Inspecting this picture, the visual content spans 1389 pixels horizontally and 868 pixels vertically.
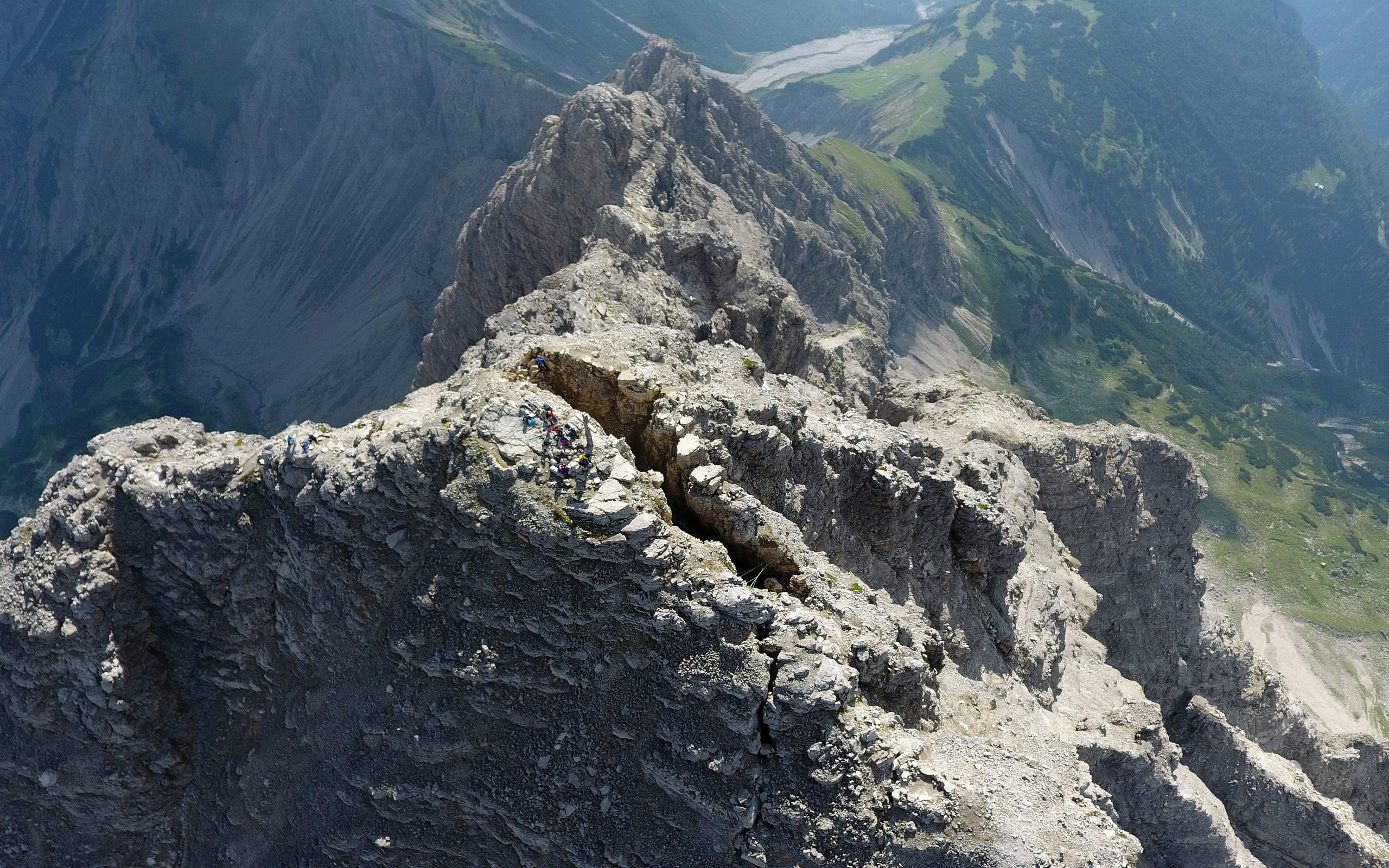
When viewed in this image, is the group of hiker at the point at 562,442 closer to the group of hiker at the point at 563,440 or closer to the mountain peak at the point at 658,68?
the group of hiker at the point at 563,440

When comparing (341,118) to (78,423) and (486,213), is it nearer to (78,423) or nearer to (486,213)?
(78,423)

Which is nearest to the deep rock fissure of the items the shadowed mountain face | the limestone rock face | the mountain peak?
the limestone rock face

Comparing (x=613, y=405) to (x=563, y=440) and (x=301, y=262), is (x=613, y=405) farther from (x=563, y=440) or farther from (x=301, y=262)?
(x=301, y=262)

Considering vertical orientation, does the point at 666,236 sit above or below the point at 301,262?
above

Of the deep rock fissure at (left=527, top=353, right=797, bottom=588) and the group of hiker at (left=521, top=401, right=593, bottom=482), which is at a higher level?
the group of hiker at (left=521, top=401, right=593, bottom=482)

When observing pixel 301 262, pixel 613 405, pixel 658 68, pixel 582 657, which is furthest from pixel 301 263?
pixel 582 657

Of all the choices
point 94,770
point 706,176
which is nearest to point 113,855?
point 94,770

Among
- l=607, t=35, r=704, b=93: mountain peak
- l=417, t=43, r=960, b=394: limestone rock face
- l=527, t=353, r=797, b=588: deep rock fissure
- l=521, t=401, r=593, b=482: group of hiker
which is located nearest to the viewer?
l=521, t=401, r=593, b=482: group of hiker

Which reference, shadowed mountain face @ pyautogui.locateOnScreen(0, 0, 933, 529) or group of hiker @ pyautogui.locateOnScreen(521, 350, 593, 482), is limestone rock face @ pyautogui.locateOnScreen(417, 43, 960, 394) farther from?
shadowed mountain face @ pyautogui.locateOnScreen(0, 0, 933, 529)

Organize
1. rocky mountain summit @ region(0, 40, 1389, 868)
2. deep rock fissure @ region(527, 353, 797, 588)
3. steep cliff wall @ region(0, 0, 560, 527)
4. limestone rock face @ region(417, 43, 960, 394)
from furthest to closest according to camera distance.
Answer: steep cliff wall @ region(0, 0, 560, 527) → limestone rock face @ region(417, 43, 960, 394) → deep rock fissure @ region(527, 353, 797, 588) → rocky mountain summit @ region(0, 40, 1389, 868)
